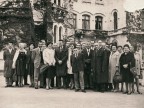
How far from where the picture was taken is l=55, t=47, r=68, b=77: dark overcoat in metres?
11.4

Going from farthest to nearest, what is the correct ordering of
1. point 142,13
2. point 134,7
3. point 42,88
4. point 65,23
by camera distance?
point 65,23 → point 142,13 → point 42,88 → point 134,7

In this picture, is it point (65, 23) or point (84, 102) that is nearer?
point (84, 102)

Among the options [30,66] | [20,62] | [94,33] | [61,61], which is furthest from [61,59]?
[94,33]

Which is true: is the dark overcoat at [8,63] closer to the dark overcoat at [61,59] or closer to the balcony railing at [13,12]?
the dark overcoat at [61,59]

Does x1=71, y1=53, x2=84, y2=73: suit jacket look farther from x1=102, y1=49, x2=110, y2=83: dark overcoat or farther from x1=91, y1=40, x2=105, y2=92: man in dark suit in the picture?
x1=102, y1=49, x2=110, y2=83: dark overcoat

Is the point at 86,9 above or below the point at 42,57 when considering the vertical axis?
above

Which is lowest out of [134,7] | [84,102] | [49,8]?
[84,102]

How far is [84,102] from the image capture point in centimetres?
870

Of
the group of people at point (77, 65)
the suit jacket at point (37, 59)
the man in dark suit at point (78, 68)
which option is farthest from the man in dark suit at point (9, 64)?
the man in dark suit at point (78, 68)

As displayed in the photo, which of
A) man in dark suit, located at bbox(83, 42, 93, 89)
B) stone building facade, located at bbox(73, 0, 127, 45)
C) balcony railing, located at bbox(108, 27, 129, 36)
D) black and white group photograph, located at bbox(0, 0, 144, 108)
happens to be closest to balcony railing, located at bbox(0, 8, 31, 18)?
black and white group photograph, located at bbox(0, 0, 144, 108)

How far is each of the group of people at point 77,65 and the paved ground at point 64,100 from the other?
0.71 m

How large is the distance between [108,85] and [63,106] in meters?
3.71

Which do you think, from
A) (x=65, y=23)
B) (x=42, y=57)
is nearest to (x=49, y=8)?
(x=65, y=23)

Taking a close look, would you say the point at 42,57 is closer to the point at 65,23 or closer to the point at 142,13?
the point at 142,13
